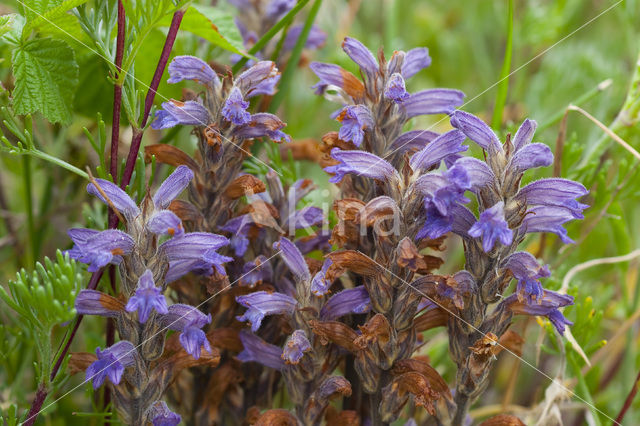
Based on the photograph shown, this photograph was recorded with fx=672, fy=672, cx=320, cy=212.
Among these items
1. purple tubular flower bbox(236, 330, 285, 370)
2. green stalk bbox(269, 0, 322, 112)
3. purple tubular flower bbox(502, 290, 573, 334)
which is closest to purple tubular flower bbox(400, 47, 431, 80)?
green stalk bbox(269, 0, 322, 112)

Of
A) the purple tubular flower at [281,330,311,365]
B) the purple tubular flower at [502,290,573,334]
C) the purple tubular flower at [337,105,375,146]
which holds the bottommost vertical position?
the purple tubular flower at [281,330,311,365]

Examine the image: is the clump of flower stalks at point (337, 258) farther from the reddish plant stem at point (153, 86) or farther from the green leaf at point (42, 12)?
the green leaf at point (42, 12)

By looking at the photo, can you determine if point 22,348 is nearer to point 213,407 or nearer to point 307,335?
point 213,407

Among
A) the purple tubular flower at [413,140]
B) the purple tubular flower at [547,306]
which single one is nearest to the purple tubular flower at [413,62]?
the purple tubular flower at [413,140]

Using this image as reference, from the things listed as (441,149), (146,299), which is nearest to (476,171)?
(441,149)

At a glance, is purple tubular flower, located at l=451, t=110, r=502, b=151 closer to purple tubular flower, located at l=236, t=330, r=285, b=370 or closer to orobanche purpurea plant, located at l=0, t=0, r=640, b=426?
orobanche purpurea plant, located at l=0, t=0, r=640, b=426

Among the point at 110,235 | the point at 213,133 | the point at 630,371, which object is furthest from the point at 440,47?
the point at 110,235
